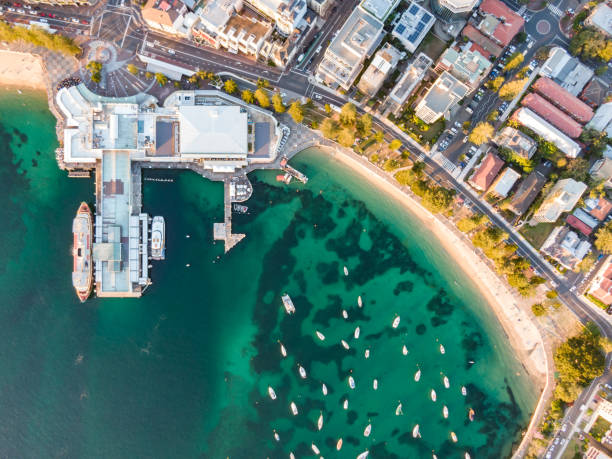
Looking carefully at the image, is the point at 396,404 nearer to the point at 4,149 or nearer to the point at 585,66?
the point at 585,66

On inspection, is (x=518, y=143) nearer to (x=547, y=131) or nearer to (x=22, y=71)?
(x=547, y=131)

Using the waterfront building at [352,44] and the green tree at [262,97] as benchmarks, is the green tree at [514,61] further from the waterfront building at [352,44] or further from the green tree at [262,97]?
the green tree at [262,97]

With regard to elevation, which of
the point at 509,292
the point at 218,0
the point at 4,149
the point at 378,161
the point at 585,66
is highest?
the point at 585,66

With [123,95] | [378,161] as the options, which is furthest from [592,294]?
[123,95]

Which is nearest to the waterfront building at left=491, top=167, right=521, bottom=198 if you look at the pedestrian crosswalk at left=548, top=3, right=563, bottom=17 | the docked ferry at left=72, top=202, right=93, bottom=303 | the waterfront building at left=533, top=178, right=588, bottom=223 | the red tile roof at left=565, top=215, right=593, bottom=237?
the waterfront building at left=533, top=178, right=588, bottom=223

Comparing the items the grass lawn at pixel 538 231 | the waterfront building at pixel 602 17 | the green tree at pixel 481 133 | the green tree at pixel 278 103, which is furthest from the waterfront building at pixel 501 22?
the green tree at pixel 278 103
